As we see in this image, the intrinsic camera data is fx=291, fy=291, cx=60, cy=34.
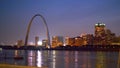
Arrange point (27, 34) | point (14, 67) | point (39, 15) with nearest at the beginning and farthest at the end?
1. point (14, 67)
2. point (27, 34)
3. point (39, 15)

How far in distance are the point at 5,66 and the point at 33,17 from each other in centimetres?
14940

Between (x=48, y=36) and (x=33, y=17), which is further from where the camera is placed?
(x=48, y=36)

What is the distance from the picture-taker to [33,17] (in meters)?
165

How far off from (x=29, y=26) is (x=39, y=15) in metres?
12.5

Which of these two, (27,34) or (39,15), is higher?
(39,15)

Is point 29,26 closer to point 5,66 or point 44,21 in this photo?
point 44,21

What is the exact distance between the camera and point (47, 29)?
179 m

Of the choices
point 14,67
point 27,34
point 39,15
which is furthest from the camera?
point 39,15

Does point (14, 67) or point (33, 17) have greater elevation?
point (33, 17)

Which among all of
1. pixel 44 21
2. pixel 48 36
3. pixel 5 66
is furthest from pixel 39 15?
pixel 5 66

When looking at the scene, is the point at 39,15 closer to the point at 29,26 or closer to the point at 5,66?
the point at 29,26

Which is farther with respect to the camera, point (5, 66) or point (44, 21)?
point (44, 21)

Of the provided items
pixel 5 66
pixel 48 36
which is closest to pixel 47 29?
pixel 48 36

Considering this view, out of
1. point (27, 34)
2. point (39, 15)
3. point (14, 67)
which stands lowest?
point (14, 67)
